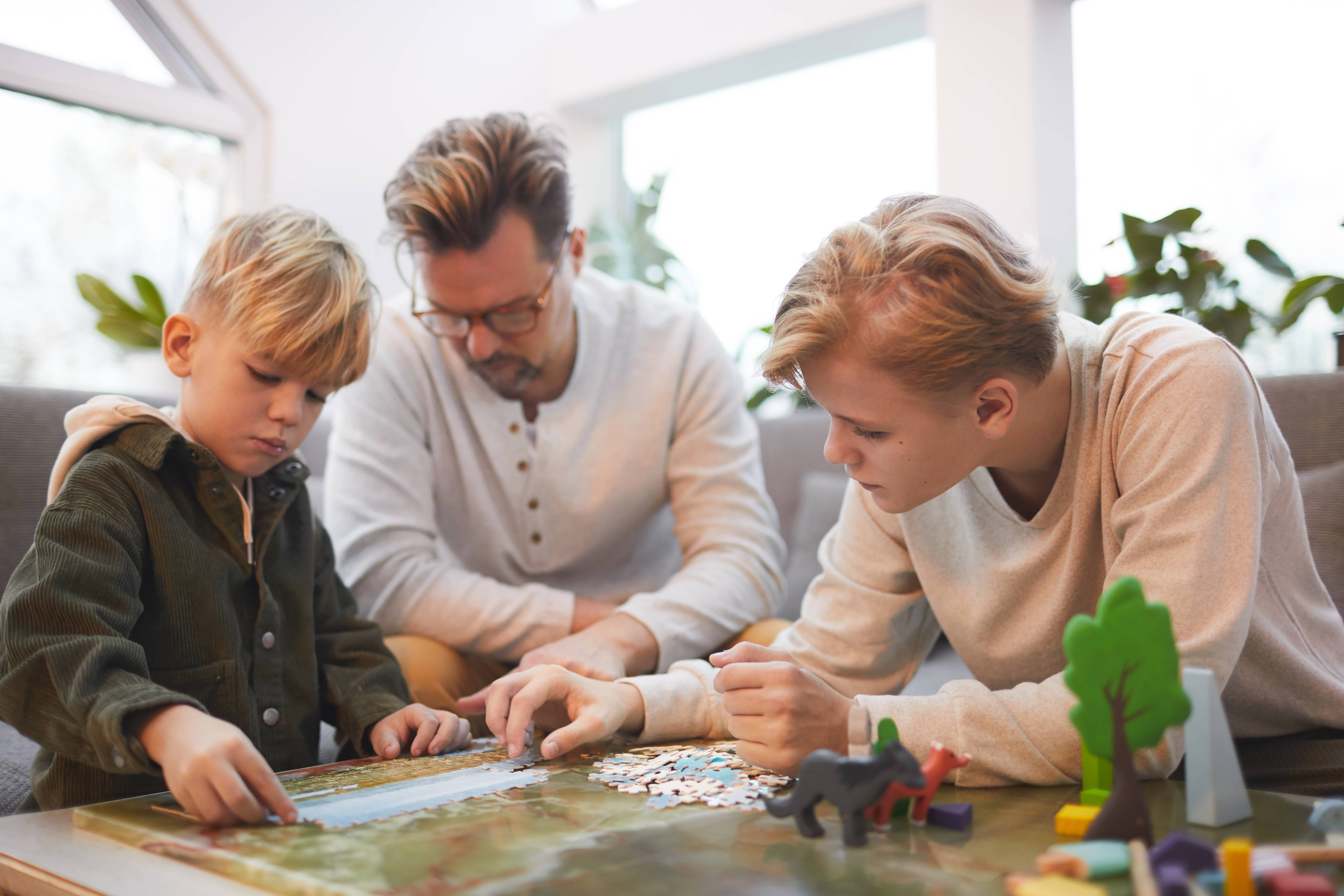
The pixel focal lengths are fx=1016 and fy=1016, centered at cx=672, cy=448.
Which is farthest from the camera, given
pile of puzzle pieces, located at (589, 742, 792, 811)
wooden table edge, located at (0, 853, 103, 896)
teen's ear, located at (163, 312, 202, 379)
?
teen's ear, located at (163, 312, 202, 379)

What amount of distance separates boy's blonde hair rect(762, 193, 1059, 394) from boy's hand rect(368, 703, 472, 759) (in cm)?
58

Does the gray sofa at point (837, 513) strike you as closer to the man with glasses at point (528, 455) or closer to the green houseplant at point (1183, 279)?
the man with glasses at point (528, 455)

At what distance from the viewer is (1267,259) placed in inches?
103

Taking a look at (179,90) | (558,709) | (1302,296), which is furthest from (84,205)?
(1302,296)

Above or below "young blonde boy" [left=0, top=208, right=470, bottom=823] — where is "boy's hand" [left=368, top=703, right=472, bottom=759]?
below

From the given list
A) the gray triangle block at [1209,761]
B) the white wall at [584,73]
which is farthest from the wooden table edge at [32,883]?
the white wall at [584,73]

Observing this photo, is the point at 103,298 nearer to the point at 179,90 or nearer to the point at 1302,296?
the point at 179,90

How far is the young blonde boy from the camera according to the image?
94 centimetres

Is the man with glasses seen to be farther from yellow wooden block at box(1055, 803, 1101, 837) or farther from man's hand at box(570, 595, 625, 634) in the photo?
yellow wooden block at box(1055, 803, 1101, 837)

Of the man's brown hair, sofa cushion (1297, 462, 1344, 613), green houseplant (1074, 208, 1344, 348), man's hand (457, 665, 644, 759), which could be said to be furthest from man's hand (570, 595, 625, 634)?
green houseplant (1074, 208, 1344, 348)

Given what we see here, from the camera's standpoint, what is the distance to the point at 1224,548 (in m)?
0.98

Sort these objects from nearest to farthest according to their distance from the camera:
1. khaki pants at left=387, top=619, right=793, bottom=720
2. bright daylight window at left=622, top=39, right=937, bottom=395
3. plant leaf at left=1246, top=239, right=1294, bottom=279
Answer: khaki pants at left=387, top=619, right=793, bottom=720 → plant leaf at left=1246, top=239, right=1294, bottom=279 → bright daylight window at left=622, top=39, right=937, bottom=395

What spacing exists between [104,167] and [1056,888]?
335cm

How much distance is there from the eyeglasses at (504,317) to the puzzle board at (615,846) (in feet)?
3.05
